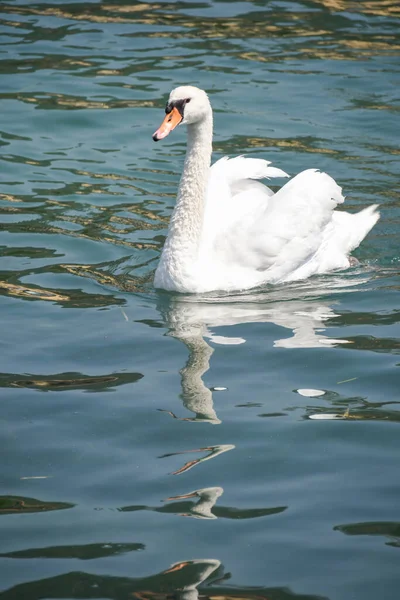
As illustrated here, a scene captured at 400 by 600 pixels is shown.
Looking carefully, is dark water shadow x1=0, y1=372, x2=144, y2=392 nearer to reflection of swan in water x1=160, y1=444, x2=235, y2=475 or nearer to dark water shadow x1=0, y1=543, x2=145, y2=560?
reflection of swan in water x1=160, y1=444, x2=235, y2=475

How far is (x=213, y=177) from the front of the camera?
9328 millimetres

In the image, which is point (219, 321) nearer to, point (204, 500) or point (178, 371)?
point (178, 371)

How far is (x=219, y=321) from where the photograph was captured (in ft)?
24.8

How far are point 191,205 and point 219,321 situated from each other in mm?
1210

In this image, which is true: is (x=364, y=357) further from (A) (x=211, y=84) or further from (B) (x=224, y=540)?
(A) (x=211, y=84)

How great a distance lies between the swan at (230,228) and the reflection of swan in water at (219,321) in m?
0.24

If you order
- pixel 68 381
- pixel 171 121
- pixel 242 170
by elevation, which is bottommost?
pixel 68 381

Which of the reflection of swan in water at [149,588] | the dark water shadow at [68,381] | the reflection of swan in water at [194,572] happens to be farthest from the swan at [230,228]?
the reflection of swan in water at [149,588]

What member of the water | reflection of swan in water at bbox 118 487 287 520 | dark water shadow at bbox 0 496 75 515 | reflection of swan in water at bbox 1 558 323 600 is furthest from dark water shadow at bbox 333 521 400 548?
dark water shadow at bbox 0 496 75 515

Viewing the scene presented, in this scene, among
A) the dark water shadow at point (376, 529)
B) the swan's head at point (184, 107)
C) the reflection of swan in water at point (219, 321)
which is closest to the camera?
the dark water shadow at point (376, 529)

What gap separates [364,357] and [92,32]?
10.6m

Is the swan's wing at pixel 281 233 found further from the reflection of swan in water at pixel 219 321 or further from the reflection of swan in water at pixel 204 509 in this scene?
the reflection of swan in water at pixel 204 509

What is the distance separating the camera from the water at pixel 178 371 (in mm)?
4699

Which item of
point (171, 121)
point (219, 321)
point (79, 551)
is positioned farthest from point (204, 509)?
point (171, 121)
